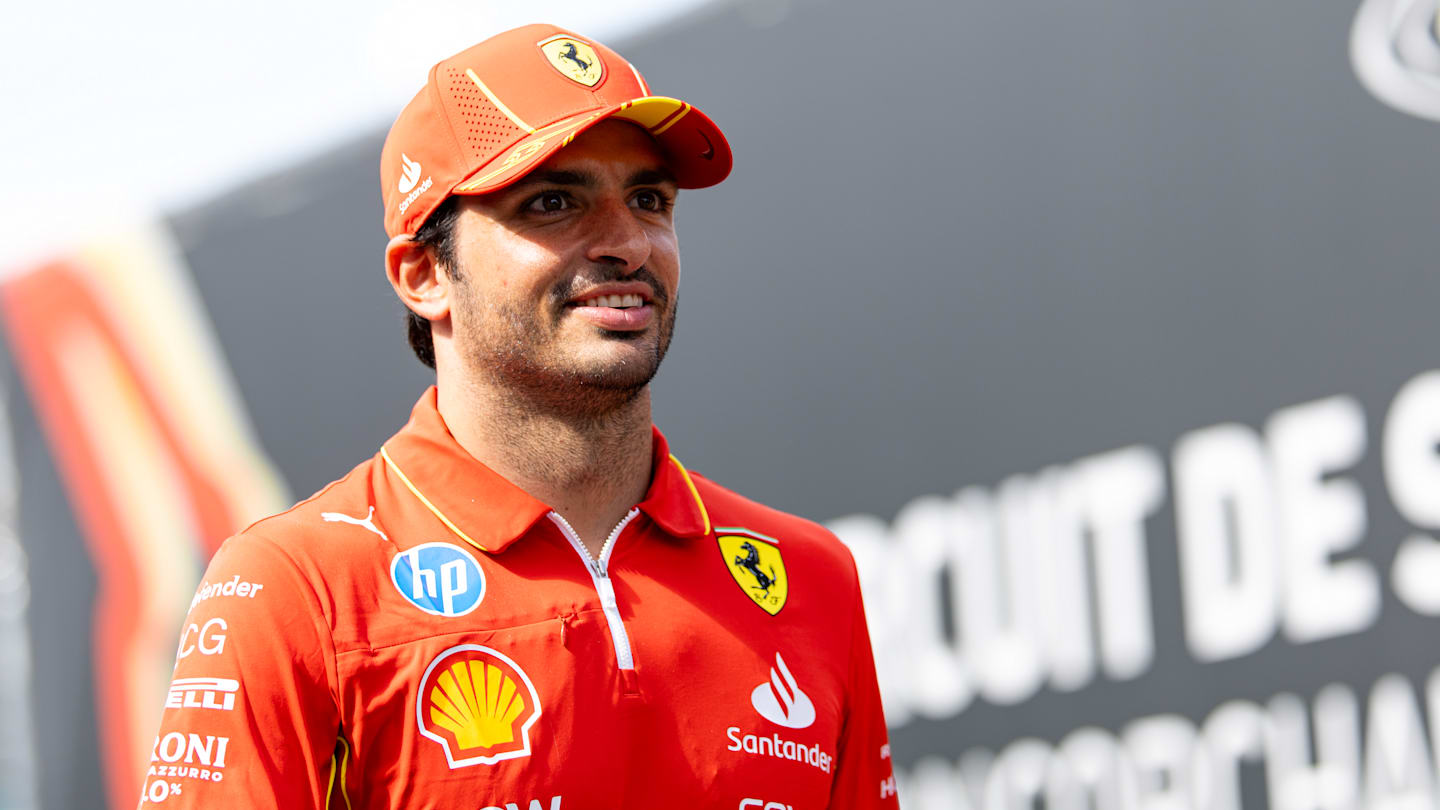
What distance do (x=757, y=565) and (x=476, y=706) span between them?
14.0 inches

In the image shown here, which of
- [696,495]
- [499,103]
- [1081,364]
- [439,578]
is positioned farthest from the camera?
[1081,364]

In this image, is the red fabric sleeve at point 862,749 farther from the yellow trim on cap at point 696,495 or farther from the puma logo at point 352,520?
the puma logo at point 352,520

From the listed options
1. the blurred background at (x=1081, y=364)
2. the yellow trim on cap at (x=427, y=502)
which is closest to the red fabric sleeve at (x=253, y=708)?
the yellow trim on cap at (x=427, y=502)

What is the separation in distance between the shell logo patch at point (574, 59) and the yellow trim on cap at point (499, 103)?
0.23ft

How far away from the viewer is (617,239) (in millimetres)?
1370

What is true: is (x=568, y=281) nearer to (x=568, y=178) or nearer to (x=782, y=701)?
(x=568, y=178)

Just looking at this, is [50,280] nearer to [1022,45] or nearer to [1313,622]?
[1022,45]

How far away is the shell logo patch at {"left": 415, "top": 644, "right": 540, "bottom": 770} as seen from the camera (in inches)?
47.6

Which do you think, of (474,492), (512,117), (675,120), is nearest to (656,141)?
→ (675,120)

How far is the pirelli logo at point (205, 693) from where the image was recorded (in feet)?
3.86

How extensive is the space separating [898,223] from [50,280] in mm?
2511

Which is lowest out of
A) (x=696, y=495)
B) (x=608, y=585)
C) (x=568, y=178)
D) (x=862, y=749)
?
(x=862, y=749)

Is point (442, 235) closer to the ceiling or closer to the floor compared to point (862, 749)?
closer to the ceiling

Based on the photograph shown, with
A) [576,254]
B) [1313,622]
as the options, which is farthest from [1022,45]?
[576,254]
